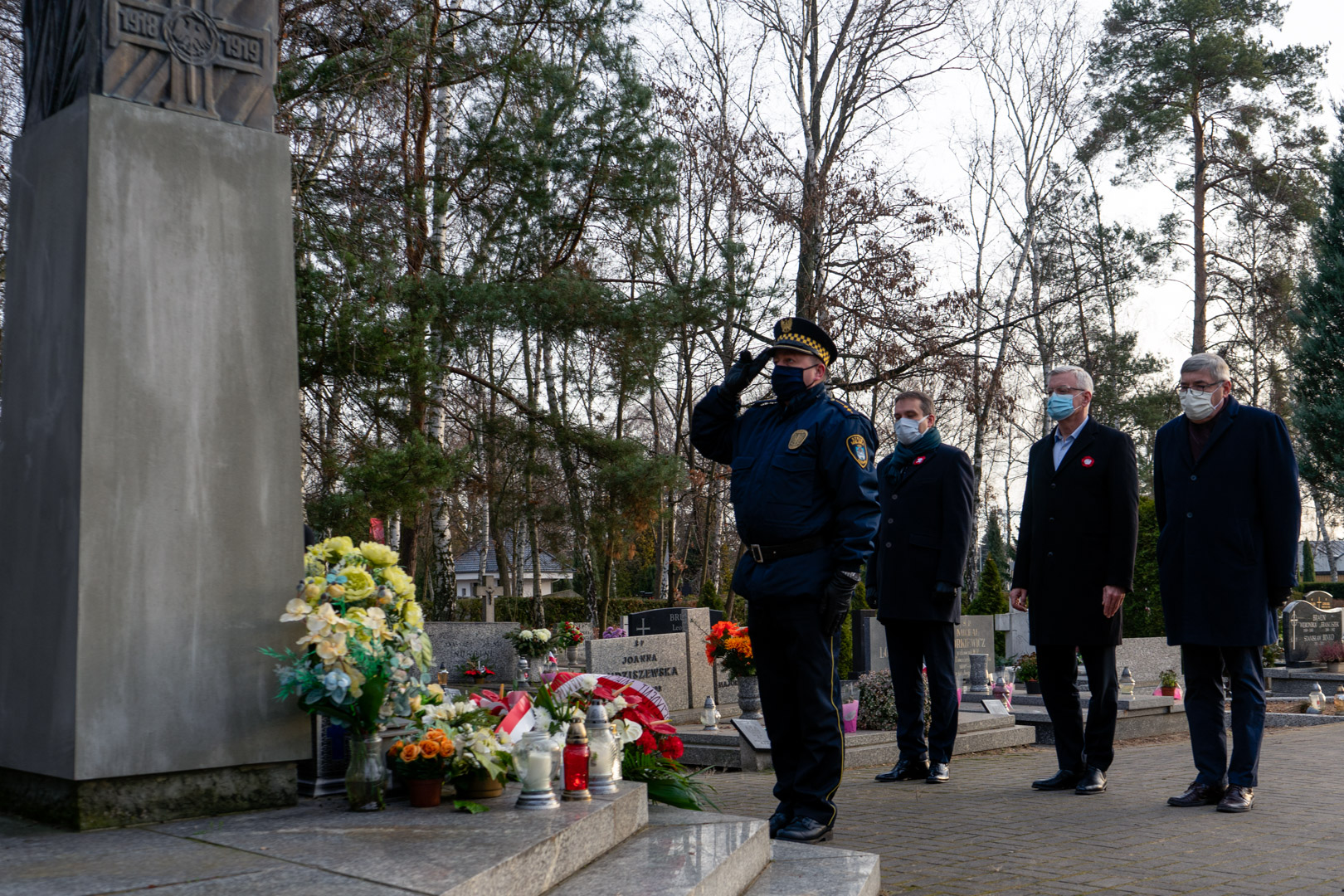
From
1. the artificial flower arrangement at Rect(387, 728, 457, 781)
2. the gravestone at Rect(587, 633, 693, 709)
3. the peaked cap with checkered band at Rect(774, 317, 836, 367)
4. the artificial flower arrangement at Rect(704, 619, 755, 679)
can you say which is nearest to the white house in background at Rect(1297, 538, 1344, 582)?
the gravestone at Rect(587, 633, 693, 709)

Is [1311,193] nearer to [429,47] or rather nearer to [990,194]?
[990,194]

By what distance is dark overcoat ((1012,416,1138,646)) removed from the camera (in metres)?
6.55

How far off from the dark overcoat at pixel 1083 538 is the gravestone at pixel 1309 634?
32.7ft

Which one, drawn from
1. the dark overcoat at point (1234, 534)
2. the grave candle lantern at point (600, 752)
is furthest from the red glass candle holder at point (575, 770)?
the dark overcoat at point (1234, 534)

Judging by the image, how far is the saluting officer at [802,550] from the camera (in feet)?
16.3

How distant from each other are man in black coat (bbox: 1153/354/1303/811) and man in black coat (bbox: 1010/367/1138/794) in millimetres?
332

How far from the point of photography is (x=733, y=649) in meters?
10.0

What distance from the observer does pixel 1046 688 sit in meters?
6.71

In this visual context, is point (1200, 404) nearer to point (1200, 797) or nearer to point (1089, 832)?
point (1200, 797)

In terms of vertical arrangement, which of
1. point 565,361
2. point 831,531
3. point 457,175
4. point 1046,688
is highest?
point 457,175

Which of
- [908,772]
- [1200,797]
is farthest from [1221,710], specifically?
[908,772]

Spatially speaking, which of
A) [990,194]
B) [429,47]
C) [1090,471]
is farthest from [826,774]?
[990,194]

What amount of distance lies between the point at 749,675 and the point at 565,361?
10767 mm

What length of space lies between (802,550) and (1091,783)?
2688 millimetres
